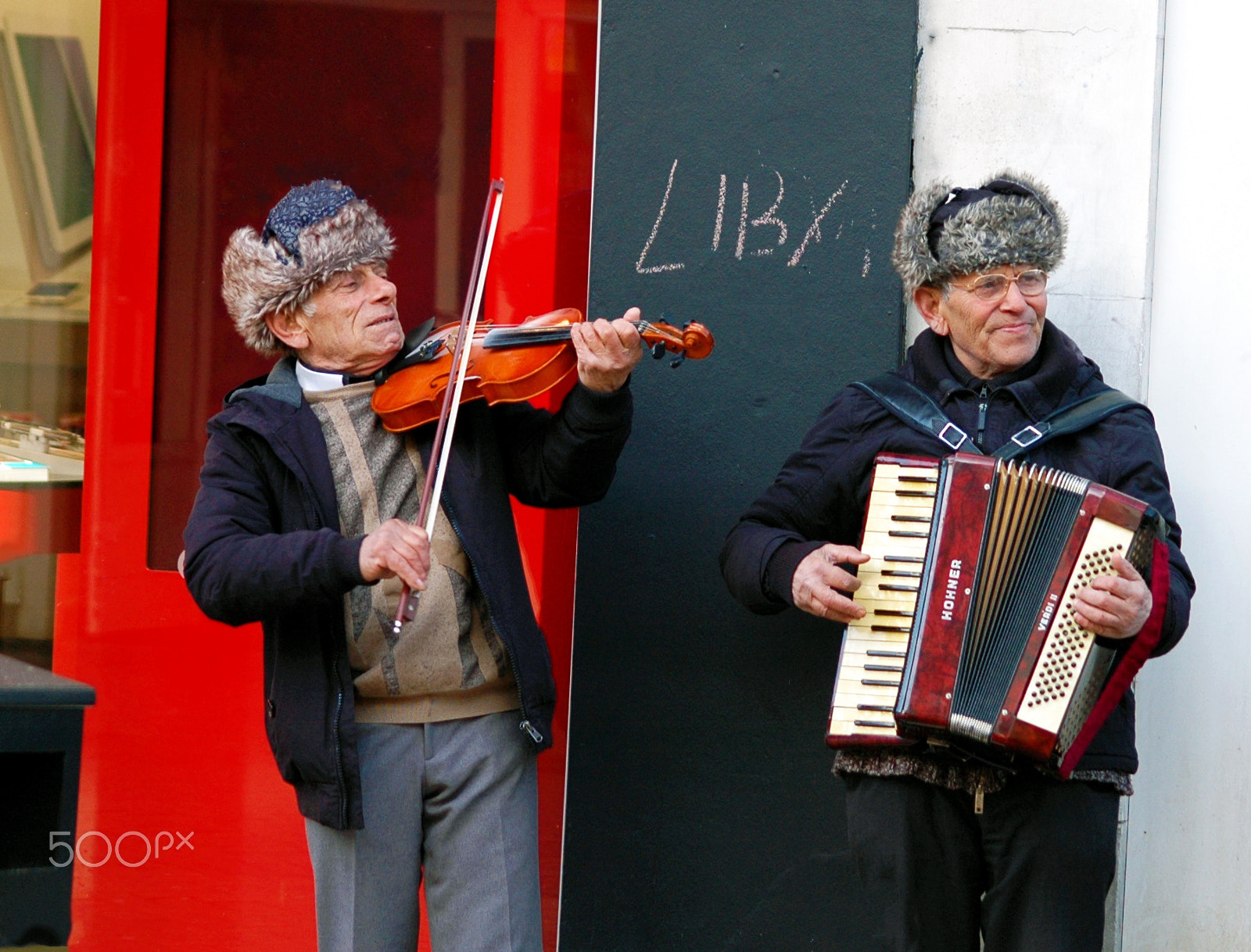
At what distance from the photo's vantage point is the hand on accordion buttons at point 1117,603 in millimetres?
2262

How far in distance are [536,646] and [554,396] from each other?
3.16 feet

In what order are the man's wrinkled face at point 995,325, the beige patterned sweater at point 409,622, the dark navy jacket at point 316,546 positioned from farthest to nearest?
the man's wrinkled face at point 995,325
the beige patterned sweater at point 409,622
the dark navy jacket at point 316,546

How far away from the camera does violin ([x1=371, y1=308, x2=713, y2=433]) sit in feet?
7.97

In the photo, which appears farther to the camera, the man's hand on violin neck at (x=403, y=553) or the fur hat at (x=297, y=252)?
the fur hat at (x=297, y=252)

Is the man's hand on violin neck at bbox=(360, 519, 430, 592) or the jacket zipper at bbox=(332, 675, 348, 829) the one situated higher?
the man's hand on violin neck at bbox=(360, 519, 430, 592)

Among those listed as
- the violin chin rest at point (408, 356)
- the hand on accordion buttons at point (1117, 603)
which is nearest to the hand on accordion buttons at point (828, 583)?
the hand on accordion buttons at point (1117, 603)

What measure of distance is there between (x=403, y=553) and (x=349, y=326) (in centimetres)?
54

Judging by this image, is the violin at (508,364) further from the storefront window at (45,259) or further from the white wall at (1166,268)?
the storefront window at (45,259)

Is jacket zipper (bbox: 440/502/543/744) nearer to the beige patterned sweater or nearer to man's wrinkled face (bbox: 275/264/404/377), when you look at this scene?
the beige patterned sweater

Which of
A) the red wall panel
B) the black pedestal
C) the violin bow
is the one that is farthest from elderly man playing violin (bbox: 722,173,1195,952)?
the black pedestal

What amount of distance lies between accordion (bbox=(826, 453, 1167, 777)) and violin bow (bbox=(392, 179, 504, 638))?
2.29 ft

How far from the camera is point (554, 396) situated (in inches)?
133

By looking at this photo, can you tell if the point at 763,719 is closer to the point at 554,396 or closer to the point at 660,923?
the point at 660,923

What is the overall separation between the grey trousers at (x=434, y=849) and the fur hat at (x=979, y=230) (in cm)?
111
